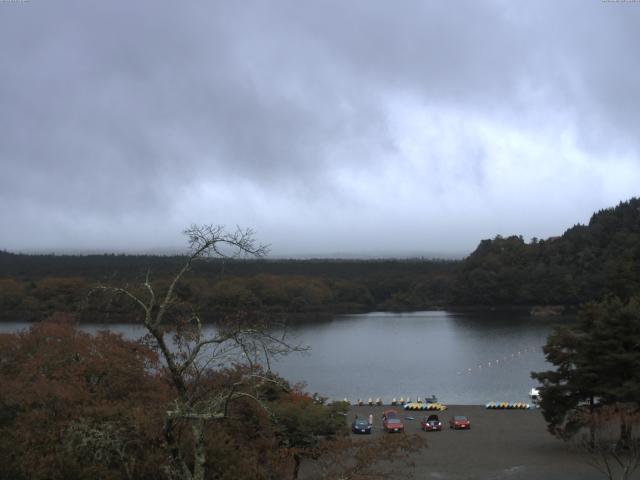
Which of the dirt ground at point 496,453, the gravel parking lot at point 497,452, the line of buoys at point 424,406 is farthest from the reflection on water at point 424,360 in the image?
the dirt ground at point 496,453

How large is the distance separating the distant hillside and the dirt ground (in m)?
57.6

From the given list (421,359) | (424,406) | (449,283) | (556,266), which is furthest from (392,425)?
(449,283)

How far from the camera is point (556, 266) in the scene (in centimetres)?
8325

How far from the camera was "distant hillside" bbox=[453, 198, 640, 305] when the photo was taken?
7994cm

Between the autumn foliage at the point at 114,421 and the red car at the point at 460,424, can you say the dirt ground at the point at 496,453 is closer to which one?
the red car at the point at 460,424

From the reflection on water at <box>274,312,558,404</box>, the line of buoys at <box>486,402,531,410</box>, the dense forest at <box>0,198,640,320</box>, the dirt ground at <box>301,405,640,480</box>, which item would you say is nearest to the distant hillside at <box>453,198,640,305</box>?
the dense forest at <box>0,198,640,320</box>

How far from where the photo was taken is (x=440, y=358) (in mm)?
44781

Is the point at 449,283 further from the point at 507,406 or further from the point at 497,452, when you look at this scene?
the point at 497,452

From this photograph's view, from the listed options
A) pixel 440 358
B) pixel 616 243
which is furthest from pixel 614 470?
pixel 616 243

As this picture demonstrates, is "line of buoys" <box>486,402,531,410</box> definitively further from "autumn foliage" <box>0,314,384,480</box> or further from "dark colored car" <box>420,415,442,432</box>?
"autumn foliage" <box>0,314,384,480</box>

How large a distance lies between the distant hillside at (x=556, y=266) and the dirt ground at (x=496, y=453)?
189 feet

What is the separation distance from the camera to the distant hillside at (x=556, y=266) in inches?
3147

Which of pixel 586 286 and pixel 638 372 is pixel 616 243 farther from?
pixel 638 372

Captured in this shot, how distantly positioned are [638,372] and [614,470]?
2775 mm
